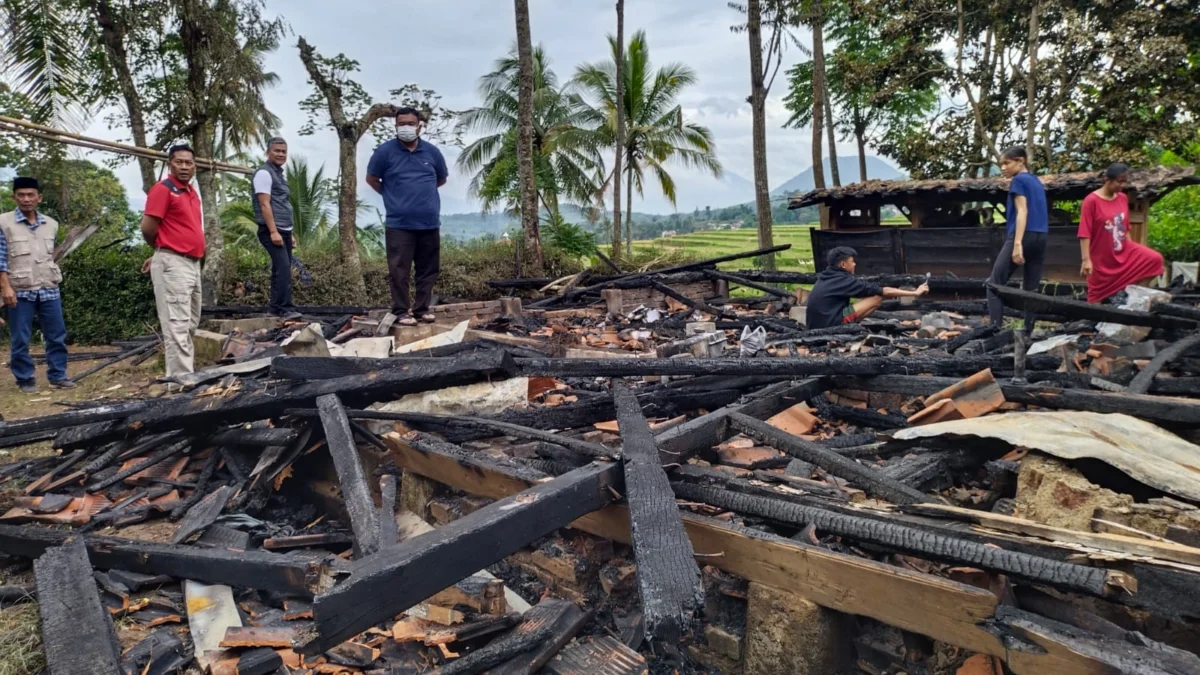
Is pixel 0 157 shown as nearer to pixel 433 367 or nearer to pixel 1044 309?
pixel 433 367

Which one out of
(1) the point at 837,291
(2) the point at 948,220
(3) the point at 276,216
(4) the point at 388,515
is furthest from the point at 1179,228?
(4) the point at 388,515

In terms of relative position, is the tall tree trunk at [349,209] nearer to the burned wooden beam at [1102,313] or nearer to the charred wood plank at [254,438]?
the charred wood plank at [254,438]

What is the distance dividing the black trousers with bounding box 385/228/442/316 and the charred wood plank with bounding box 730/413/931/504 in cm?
416

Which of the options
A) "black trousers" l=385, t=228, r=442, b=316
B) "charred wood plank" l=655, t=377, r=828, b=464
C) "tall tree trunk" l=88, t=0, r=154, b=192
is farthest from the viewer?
"tall tree trunk" l=88, t=0, r=154, b=192

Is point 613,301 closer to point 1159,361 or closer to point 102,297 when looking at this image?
point 1159,361

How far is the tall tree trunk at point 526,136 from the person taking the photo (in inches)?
488

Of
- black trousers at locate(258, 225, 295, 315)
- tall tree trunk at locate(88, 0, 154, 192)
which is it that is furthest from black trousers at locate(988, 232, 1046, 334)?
tall tree trunk at locate(88, 0, 154, 192)

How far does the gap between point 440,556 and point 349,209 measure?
37.1 feet

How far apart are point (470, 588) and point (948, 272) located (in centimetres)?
1227

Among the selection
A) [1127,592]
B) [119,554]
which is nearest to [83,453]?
[119,554]

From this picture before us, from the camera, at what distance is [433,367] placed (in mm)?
3516

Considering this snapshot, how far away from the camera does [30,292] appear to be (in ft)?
19.6

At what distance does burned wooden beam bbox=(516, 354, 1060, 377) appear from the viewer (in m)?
3.64

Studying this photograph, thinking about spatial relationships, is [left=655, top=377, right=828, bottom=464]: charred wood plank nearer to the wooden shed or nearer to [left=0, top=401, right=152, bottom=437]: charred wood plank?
[left=0, top=401, right=152, bottom=437]: charred wood plank
